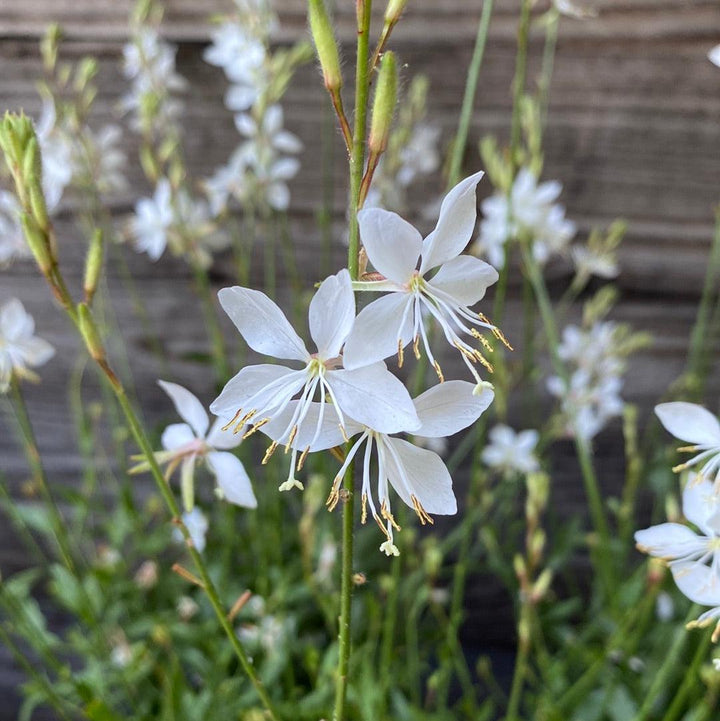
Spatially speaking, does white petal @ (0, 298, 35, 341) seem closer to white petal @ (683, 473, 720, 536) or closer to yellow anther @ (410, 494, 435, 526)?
yellow anther @ (410, 494, 435, 526)

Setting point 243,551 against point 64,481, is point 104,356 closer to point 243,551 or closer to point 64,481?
point 243,551

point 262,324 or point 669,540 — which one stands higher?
point 262,324

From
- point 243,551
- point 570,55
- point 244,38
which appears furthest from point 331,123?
point 243,551

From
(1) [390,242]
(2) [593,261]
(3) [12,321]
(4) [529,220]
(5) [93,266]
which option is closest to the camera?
(1) [390,242]

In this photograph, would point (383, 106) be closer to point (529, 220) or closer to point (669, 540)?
point (669, 540)

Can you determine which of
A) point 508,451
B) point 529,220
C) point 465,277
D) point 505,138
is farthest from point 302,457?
point 505,138

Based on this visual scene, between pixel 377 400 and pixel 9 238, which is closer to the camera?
pixel 377 400
